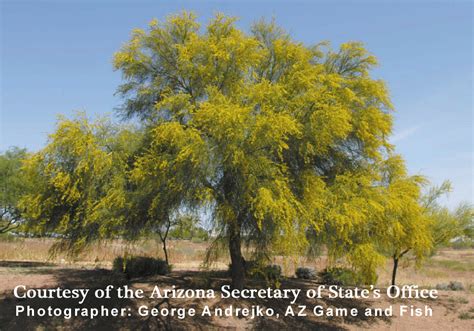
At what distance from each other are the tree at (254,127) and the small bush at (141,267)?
5.35 meters

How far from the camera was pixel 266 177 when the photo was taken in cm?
1258

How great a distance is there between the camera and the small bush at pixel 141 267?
62.2 feet

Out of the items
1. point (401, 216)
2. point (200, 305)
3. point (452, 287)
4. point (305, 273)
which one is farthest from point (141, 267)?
point (452, 287)

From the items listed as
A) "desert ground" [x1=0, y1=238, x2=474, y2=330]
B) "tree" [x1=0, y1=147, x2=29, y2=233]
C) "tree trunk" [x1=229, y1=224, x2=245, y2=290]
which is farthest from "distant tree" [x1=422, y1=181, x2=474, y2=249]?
"tree" [x1=0, y1=147, x2=29, y2=233]

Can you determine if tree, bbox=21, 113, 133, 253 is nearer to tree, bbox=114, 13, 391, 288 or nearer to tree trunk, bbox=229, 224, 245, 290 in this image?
tree, bbox=114, 13, 391, 288

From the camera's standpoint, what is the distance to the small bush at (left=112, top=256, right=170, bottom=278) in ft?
62.2

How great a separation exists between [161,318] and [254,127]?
7.03m

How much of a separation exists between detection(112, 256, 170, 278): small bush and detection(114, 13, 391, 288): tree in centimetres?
535

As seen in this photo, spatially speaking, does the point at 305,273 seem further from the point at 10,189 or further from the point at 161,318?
the point at 10,189

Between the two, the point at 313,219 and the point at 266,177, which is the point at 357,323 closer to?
the point at 313,219

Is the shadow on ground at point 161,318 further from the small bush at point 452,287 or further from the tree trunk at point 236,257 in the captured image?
the small bush at point 452,287

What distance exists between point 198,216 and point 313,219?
144 inches

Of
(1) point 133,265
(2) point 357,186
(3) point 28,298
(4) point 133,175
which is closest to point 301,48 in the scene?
(2) point 357,186

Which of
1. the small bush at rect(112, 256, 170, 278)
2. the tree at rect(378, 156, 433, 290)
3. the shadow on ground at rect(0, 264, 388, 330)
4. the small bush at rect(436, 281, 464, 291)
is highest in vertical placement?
the tree at rect(378, 156, 433, 290)
